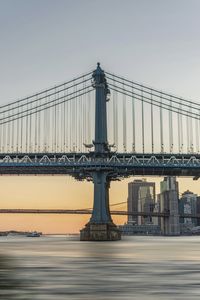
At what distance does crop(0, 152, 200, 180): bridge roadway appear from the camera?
324ft

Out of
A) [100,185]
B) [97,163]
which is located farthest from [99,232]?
[97,163]

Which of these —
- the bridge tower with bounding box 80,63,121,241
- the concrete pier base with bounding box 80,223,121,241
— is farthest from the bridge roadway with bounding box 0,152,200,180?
the concrete pier base with bounding box 80,223,121,241

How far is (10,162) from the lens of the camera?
9944 centimetres

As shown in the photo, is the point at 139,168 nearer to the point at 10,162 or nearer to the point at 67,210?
the point at 10,162

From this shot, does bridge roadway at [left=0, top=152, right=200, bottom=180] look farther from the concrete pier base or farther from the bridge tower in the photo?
the concrete pier base

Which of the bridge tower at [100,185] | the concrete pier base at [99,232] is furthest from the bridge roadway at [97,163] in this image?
the concrete pier base at [99,232]

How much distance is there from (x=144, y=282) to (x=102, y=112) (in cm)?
8005

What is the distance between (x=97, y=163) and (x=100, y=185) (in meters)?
3.88

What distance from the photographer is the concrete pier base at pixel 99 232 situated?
9669 centimetres

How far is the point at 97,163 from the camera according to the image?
323 feet

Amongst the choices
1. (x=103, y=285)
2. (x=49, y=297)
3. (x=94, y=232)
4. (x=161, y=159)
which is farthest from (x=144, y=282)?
(x=161, y=159)

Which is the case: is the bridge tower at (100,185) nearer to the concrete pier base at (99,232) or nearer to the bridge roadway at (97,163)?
the concrete pier base at (99,232)

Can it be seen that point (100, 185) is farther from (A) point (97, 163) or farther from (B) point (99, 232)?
(B) point (99, 232)

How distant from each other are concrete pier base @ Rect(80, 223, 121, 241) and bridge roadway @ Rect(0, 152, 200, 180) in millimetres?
8994
